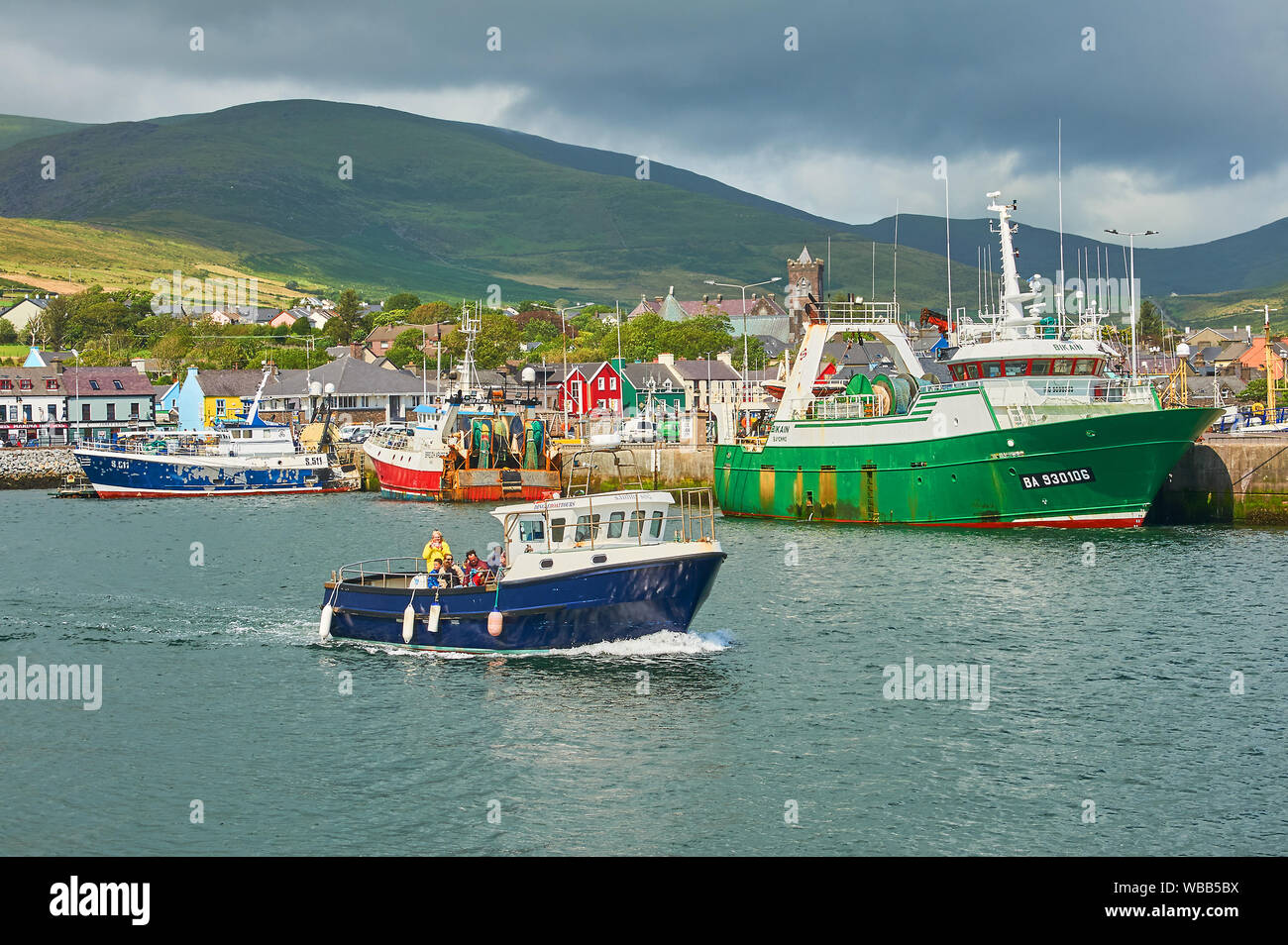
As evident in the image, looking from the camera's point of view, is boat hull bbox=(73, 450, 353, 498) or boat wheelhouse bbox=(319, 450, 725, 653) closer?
boat wheelhouse bbox=(319, 450, 725, 653)

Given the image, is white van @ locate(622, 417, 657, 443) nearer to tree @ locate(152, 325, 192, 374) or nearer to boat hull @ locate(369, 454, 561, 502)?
boat hull @ locate(369, 454, 561, 502)

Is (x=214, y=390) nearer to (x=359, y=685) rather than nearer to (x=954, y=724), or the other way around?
(x=359, y=685)

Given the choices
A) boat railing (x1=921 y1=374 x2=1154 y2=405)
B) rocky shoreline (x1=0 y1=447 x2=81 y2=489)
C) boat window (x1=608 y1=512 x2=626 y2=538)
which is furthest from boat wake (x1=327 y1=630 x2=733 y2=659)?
rocky shoreline (x1=0 y1=447 x2=81 y2=489)

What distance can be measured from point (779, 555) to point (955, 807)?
32501mm

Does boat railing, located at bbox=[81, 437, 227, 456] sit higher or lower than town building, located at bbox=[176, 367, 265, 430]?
lower

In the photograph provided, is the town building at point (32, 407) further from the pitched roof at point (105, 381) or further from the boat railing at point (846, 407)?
the boat railing at point (846, 407)

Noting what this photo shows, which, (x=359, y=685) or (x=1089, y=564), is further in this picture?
(x=1089, y=564)

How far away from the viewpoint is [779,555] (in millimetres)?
55812

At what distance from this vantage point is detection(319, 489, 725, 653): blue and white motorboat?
34.2 m

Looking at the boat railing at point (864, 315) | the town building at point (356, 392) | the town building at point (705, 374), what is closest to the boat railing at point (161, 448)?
the town building at point (356, 392)

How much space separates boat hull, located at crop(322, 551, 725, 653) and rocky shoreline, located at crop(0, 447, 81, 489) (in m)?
88.3

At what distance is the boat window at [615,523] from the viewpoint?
35.0m
